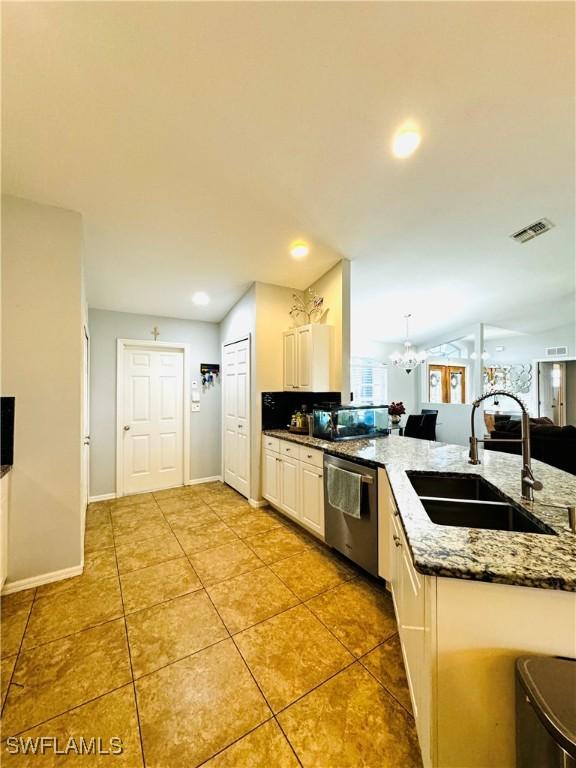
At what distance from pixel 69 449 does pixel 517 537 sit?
9.01ft

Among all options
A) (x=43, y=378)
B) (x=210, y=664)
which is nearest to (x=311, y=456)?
(x=210, y=664)

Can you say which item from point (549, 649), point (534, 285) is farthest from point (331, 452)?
point (534, 285)

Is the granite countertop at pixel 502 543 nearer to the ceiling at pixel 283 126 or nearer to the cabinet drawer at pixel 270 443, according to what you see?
the cabinet drawer at pixel 270 443

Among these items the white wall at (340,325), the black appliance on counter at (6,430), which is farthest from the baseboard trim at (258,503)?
the black appliance on counter at (6,430)

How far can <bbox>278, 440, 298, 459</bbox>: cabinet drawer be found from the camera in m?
2.96

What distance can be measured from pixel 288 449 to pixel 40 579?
218 centimetres

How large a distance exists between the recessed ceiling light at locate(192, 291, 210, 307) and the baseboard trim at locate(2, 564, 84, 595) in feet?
9.76

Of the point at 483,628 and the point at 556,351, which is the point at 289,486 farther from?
the point at 556,351

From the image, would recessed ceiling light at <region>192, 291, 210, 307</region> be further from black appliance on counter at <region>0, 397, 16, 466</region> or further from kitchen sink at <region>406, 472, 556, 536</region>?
kitchen sink at <region>406, 472, 556, 536</region>

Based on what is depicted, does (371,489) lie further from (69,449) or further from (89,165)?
(89,165)

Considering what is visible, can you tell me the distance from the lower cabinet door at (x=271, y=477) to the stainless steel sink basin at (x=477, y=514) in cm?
194

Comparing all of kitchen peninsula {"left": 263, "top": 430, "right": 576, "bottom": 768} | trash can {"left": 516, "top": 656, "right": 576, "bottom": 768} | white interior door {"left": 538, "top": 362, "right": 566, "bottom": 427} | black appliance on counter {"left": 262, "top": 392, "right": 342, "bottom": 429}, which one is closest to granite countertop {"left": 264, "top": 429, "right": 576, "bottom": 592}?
kitchen peninsula {"left": 263, "top": 430, "right": 576, "bottom": 768}

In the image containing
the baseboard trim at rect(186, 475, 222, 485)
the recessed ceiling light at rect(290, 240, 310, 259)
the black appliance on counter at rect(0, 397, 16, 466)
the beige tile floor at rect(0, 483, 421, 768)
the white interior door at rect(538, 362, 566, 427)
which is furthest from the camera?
the white interior door at rect(538, 362, 566, 427)

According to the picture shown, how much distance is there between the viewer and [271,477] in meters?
3.35
